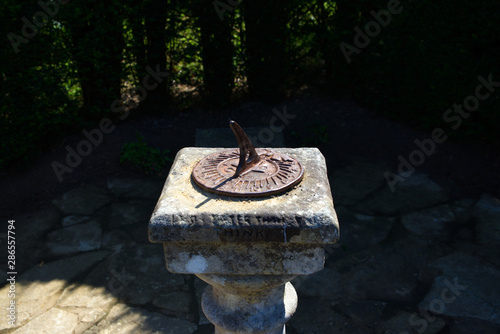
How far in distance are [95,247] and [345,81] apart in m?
3.43

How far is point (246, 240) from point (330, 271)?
174 centimetres

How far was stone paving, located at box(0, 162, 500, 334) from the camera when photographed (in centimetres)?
306

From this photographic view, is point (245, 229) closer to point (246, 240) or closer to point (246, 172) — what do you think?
point (246, 240)

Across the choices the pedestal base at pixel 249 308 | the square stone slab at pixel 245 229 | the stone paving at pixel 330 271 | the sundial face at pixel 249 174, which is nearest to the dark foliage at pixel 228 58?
A: the stone paving at pixel 330 271

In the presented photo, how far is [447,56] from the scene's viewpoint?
459 centimetres

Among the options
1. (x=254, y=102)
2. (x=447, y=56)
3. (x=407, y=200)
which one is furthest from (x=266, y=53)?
(x=407, y=200)

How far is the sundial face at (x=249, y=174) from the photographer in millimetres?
2129

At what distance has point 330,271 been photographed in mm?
3518

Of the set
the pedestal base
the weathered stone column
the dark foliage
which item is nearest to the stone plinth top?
the weathered stone column

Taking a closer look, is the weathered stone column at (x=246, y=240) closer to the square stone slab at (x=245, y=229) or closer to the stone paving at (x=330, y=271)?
the square stone slab at (x=245, y=229)

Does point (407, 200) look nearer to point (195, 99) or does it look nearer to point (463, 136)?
point (463, 136)

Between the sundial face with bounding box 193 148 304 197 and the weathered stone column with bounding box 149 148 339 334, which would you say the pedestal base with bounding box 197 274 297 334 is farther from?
the sundial face with bounding box 193 148 304 197

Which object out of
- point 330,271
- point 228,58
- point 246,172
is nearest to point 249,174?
point 246,172

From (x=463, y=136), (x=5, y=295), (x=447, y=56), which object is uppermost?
(x=447, y=56)
